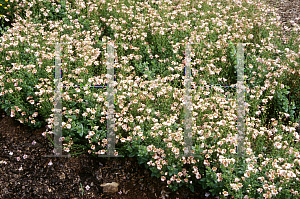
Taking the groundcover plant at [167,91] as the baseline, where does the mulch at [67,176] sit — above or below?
Answer: below

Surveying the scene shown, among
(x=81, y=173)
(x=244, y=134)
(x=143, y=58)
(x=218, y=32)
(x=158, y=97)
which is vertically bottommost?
(x=81, y=173)

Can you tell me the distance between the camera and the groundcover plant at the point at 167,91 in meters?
3.94

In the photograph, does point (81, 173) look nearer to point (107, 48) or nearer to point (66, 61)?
point (66, 61)

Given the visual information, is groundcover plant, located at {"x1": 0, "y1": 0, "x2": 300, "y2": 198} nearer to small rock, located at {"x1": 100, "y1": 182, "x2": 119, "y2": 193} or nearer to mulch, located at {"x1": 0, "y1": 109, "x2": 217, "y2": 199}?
mulch, located at {"x1": 0, "y1": 109, "x2": 217, "y2": 199}

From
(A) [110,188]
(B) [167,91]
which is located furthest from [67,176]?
(B) [167,91]

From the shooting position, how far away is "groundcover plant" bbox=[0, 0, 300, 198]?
155 inches

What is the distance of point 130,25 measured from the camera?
639 cm

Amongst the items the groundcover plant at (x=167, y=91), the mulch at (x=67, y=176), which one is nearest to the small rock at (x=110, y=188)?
the mulch at (x=67, y=176)

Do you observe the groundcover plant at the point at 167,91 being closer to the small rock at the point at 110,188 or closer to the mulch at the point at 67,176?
the mulch at the point at 67,176

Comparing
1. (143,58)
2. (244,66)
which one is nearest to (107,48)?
(143,58)

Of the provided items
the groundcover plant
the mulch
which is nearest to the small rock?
the mulch

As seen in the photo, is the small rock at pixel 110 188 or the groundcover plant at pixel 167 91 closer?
the groundcover plant at pixel 167 91

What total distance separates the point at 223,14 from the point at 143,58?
2339 millimetres

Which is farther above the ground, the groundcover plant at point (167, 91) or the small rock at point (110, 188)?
the groundcover plant at point (167, 91)
